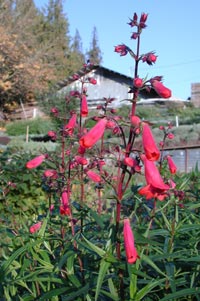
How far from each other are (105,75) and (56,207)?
1563 inches

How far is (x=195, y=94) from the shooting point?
3928 cm

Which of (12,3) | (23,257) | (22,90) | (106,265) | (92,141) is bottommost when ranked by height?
(23,257)

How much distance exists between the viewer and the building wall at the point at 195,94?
3912 cm

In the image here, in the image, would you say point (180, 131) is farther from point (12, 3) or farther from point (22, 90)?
point (12, 3)

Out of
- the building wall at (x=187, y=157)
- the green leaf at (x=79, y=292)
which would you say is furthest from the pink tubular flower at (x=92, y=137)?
the building wall at (x=187, y=157)

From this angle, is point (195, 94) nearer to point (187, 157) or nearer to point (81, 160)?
point (187, 157)

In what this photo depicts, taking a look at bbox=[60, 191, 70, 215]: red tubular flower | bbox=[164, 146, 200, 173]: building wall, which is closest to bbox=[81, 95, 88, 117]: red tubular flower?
bbox=[60, 191, 70, 215]: red tubular flower

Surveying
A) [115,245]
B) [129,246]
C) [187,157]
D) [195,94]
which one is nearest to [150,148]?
[129,246]

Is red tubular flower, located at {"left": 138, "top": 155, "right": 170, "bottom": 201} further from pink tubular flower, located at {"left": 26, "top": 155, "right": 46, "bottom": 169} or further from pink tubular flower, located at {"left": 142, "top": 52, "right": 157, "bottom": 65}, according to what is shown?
pink tubular flower, located at {"left": 26, "top": 155, "right": 46, "bottom": 169}

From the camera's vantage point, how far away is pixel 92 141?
189 centimetres

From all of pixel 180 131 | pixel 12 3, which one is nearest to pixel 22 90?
pixel 12 3

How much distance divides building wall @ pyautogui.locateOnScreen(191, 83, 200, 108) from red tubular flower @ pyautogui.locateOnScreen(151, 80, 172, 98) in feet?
125

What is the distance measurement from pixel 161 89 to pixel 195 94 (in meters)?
38.4

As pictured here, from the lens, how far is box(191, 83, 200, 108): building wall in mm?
39125
